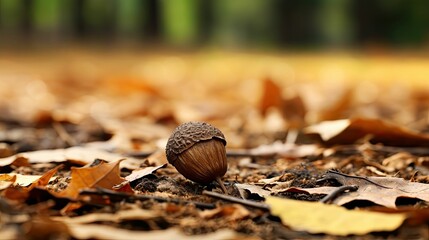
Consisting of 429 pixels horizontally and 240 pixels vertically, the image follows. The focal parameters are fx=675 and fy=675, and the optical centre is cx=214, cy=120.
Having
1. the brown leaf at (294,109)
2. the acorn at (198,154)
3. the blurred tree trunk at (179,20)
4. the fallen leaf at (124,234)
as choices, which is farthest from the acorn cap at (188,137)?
the blurred tree trunk at (179,20)

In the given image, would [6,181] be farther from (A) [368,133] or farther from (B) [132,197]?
(A) [368,133]

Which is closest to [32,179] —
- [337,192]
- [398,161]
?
[337,192]

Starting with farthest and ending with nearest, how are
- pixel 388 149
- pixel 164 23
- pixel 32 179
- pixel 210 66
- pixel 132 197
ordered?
pixel 164 23, pixel 210 66, pixel 388 149, pixel 32 179, pixel 132 197

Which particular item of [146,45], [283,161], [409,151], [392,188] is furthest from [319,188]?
[146,45]

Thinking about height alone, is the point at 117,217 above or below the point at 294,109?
above

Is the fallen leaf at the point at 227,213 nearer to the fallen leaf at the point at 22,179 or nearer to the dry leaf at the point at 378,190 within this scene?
the dry leaf at the point at 378,190

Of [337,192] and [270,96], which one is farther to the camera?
[270,96]
